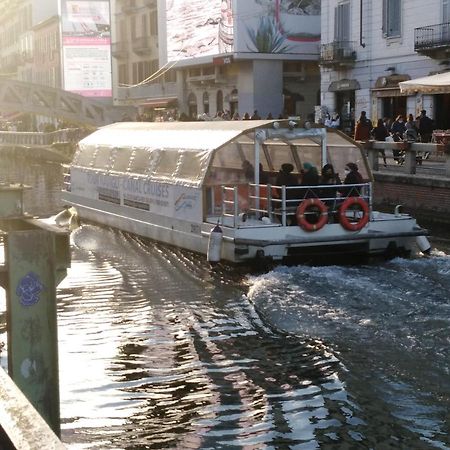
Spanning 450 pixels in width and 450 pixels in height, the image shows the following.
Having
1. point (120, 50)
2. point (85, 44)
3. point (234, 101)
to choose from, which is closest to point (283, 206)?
point (234, 101)

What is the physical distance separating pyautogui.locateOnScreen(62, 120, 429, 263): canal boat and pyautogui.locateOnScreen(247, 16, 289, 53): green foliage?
30089 mm

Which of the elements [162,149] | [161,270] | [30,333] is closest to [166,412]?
[30,333]

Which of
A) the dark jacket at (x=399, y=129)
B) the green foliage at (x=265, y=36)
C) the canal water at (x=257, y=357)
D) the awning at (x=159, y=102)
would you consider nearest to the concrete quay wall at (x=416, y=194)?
the dark jacket at (x=399, y=129)

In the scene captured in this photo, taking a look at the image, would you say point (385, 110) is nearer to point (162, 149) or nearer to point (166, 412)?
point (162, 149)

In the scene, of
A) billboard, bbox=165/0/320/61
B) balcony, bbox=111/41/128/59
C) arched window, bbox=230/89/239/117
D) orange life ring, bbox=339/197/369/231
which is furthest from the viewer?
balcony, bbox=111/41/128/59

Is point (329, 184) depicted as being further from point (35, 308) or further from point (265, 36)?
point (265, 36)

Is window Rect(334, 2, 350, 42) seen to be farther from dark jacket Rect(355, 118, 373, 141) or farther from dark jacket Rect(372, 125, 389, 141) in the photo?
dark jacket Rect(355, 118, 373, 141)

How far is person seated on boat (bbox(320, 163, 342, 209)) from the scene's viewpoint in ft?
53.7

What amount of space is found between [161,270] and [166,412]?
26.2 feet

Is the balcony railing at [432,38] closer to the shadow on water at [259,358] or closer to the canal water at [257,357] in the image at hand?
the canal water at [257,357]

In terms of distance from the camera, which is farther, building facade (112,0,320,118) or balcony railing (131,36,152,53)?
balcony railing (131,36,152,53)

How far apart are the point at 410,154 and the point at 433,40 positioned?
1233 centimetres

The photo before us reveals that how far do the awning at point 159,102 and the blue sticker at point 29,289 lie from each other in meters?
53.6

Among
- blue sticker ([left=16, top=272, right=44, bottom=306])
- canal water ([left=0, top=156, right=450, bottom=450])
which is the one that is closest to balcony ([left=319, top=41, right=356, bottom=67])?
canal water ([left=0, top=156, right=450, bottom=450])
